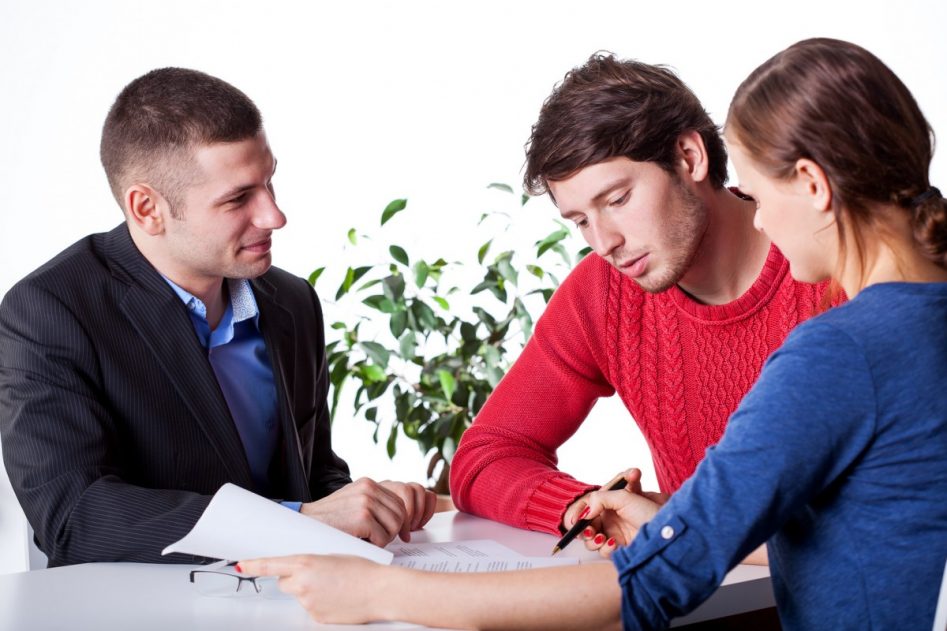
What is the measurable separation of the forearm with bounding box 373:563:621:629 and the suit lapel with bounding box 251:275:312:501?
2.64 feet

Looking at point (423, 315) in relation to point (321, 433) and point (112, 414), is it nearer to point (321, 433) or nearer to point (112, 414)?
point (321, 433)

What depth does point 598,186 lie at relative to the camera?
1.70 meters

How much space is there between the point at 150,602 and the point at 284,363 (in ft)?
2.64

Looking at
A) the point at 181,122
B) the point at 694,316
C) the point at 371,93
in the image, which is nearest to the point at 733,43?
the point at 371,93

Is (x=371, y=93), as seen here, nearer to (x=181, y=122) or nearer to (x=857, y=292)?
(x=181, y=122)

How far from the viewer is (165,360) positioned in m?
1.65

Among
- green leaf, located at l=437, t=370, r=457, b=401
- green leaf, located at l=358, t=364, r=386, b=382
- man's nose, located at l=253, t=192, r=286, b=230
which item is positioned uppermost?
man's nose, located at l=253, t=192, r=286, b=230

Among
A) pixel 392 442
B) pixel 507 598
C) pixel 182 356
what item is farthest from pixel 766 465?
pixel 392 442

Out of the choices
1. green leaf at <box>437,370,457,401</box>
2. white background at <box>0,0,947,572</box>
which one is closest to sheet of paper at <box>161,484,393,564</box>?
green leaf at <box>437,370,457,401</box>

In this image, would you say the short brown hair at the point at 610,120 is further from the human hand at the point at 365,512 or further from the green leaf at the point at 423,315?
the green leaf at the point at 423,315

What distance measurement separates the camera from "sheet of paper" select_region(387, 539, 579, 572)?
51.2 inches

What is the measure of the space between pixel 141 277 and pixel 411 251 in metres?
2.00

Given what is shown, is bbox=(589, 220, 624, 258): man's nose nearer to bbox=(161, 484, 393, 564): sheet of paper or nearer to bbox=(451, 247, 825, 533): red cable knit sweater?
bbox=(451, 247, 825, 533): red cable knit sweater

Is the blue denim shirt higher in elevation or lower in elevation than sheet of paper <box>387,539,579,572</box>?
higher
